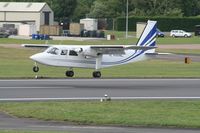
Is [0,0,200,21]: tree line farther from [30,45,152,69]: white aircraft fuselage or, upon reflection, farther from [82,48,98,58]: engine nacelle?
[82,48,98,58]: engine nacelle

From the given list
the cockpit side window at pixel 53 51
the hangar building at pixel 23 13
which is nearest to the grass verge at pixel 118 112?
the cockpit side window at pixel 53 51

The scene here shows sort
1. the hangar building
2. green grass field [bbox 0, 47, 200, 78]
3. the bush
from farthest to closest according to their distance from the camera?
the bush, the hangar building, green grass field [bbox 0, 47, 200, 78]

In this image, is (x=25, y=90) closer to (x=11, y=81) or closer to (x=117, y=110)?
(x=11, y=81)

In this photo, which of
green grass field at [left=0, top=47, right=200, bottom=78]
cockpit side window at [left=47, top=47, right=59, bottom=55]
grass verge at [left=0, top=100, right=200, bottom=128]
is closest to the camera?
grass verge at [left=0, top=100, right=200, bottom=128]

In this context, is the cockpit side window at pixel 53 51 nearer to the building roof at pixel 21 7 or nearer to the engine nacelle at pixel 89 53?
the engine nacelle at pixel 89 53

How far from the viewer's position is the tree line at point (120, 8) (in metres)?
141

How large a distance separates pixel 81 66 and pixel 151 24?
610cm

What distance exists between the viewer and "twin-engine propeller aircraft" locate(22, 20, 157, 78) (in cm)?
4162

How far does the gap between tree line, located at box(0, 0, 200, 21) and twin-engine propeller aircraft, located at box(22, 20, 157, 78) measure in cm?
9377

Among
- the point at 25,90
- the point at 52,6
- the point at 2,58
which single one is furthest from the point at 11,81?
the point at 52,6

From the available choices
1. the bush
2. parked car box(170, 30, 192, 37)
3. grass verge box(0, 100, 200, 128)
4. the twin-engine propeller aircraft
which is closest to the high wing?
the twin-engine propeller aircraft

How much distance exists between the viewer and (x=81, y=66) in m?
43.0

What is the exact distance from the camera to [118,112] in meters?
22.7

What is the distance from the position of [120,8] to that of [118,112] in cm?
12783
